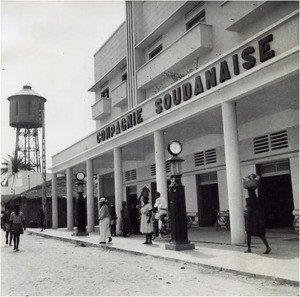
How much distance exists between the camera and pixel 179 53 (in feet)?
57.2

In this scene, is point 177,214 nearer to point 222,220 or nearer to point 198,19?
point 222,220

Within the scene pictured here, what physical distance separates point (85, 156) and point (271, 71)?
14.1 meters

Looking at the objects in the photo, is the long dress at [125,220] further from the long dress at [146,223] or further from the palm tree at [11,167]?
the palm tree at [11,167]

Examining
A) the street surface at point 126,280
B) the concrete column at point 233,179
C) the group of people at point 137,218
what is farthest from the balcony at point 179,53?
the street surface at point 126,280

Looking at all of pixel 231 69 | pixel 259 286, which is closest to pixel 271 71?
pixel 231 69

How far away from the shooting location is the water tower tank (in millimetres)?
46562

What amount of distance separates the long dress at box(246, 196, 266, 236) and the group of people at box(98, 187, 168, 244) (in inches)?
164

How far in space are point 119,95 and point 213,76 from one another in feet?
40.6

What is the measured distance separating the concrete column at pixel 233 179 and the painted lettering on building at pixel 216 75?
0.89 metres

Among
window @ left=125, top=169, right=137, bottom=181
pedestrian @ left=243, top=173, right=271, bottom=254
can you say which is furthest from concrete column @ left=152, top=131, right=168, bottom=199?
window @ left=125, top=169, right=137, bottom=181

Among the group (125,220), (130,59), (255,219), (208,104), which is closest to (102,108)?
(130,59)

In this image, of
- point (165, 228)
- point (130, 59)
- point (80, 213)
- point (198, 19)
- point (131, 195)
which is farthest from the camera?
point (131, 195)

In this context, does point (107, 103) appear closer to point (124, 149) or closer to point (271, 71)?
point (124, 149)

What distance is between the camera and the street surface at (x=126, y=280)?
237 inches
